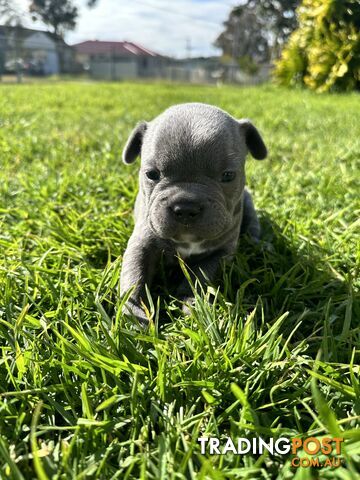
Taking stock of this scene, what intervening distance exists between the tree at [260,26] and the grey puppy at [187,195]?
107 feet

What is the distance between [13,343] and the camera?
181 cm

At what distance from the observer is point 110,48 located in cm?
6259

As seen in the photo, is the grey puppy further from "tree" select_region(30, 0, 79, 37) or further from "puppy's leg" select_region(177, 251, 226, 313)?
"tree" select_region(30, 0, 79, 37)

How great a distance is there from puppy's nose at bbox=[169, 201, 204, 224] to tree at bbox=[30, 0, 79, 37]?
71.6 metres

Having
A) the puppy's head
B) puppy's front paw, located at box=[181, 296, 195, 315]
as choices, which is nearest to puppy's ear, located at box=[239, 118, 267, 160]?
the puppy's head

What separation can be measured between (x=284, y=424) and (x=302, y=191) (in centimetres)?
299

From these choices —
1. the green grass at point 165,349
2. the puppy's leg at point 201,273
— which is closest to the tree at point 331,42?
the green grass at point 165,349

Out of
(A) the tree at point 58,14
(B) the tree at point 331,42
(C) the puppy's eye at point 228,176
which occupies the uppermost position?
(A) the tree at point 58,14

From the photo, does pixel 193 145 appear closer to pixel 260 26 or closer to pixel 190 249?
pixel 190 249

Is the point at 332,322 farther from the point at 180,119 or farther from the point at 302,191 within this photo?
the point at 302,191

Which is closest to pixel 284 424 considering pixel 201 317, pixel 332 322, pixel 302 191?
pixel 201 317

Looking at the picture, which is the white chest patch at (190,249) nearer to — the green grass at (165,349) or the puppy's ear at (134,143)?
→ the green grass at (165,349)

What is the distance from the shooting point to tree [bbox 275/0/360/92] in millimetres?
13570

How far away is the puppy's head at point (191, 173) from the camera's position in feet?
6.99
